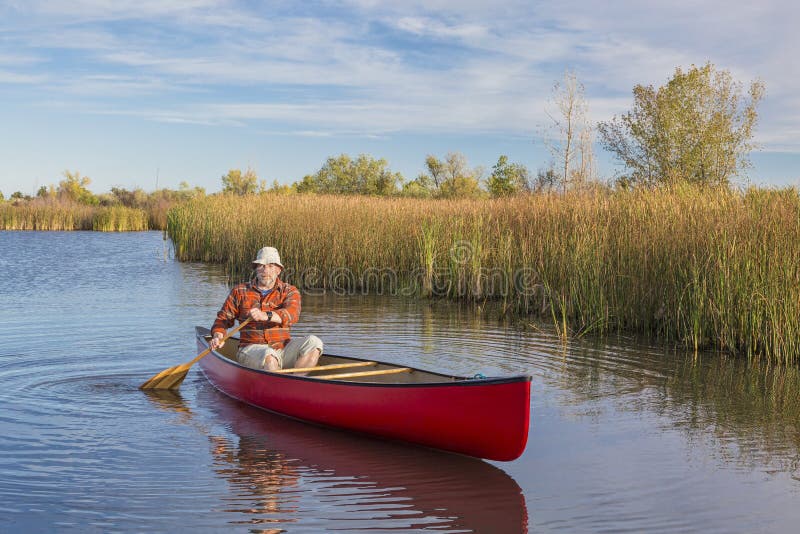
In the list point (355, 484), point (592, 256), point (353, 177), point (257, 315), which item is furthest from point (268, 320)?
point (353, 177)

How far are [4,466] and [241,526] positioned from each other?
2002mm

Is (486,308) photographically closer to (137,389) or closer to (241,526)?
(137,389)

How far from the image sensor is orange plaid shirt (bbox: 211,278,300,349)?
23.2ft

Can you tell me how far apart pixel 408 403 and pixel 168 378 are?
3.03m

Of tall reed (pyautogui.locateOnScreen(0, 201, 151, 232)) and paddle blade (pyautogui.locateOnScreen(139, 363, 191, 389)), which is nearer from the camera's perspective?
paddle blade (pyautogui.locateOnScreen(139, 363, 191, 389))

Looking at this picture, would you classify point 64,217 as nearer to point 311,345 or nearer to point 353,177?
point 353,177

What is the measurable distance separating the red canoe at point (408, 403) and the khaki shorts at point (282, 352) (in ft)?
0.62

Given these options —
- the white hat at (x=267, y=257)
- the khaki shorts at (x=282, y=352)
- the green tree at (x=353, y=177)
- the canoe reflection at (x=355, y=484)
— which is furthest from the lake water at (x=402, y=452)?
the green tree at (x=353, y=177)

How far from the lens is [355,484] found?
504cm

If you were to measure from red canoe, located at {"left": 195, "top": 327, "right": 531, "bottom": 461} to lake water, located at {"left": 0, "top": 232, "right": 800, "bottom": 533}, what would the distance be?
160mm

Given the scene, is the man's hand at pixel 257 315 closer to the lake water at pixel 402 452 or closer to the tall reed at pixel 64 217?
the lake water at pixel 402 452

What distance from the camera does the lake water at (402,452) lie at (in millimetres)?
4488

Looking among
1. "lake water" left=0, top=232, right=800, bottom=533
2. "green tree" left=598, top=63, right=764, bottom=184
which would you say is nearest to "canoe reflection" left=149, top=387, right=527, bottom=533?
"lake water" left=0, top=232, right=800, bottom=533

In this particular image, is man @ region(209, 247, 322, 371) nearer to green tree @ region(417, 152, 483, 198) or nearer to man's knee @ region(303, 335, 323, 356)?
man's knee @ region(303, 335, 323, 356)
